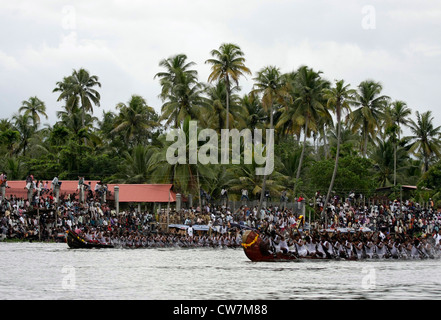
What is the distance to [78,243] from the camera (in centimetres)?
4281

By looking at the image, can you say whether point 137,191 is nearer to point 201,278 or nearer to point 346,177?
point 346,177

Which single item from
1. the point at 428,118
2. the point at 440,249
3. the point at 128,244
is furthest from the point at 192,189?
the point at 428,118

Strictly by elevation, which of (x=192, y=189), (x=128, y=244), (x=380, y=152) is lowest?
(x=128, y=244)

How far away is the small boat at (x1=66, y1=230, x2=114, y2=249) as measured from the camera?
42.1 m

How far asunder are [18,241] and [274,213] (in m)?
19.4

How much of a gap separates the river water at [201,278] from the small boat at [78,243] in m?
2.15

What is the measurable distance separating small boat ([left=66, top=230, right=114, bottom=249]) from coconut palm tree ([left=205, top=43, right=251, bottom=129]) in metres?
22.2

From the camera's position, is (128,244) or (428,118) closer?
(128,244)

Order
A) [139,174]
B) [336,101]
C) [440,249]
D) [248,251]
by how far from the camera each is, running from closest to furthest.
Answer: [248,251], [440,249], [336,101], [139,174]

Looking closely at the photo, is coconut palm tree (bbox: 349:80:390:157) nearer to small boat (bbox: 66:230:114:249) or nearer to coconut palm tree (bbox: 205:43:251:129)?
coconut palm tree (bbox: 205:43:251:129)

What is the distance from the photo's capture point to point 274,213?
53219 millimetres

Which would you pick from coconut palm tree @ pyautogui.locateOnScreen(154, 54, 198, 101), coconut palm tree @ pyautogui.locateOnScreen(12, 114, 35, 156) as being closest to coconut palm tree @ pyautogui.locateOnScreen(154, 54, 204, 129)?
coconut palm tree @ pyautogui.locateOnScreen(154, 54, 198, 101)

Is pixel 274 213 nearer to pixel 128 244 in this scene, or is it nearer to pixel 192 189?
pixel 192 189

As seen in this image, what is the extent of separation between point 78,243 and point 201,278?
16.7m
